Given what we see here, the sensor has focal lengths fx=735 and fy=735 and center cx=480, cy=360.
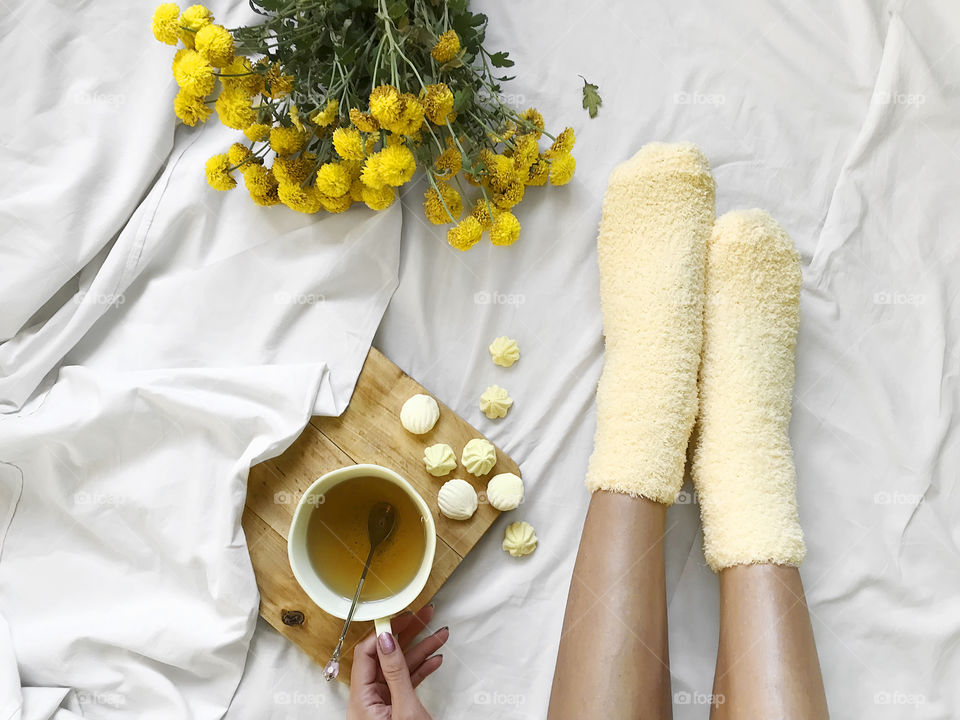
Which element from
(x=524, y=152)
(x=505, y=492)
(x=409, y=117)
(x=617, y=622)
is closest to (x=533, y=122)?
(x=524, y=152)

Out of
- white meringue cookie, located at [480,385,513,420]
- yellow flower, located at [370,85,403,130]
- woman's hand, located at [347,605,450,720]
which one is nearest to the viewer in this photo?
yellow flower, located at [370,85,403,130]

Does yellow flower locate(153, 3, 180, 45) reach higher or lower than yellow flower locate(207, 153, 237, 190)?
higher

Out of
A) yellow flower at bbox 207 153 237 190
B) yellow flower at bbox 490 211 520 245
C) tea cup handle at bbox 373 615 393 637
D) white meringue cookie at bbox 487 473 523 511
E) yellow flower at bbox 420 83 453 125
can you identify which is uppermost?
yellow flower at bbox 420 83 453 125

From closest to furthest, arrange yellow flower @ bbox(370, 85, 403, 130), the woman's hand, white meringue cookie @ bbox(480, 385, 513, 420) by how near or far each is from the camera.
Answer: yellow flower @ bbox(370, 85, 403, 130) < the woman's hand < white meringue cookie @ bbox(480, 385, 513, 420)

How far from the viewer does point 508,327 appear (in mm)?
854

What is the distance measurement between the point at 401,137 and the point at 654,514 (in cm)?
46

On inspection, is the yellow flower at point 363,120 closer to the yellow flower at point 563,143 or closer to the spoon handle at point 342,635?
the yellow flower at point 563,143

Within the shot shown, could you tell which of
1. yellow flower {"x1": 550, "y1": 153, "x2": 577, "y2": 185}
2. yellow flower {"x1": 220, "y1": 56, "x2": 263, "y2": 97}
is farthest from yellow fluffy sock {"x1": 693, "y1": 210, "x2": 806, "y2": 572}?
yellow flower {"x1": 220, "y1": 56, "x2": 263, "y2": 97}

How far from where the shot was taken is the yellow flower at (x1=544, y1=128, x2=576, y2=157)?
0.76 meters

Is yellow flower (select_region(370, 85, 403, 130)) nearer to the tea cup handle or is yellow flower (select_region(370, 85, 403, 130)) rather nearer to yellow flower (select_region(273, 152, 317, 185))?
yellow flower (select_region(273, 152, 317, 185))

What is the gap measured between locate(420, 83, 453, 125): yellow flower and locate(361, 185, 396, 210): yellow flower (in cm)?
11

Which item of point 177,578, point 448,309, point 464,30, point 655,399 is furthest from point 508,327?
point 177,578

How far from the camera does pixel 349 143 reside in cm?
66

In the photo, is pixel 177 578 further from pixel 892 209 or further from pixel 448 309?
pixel 892 209
